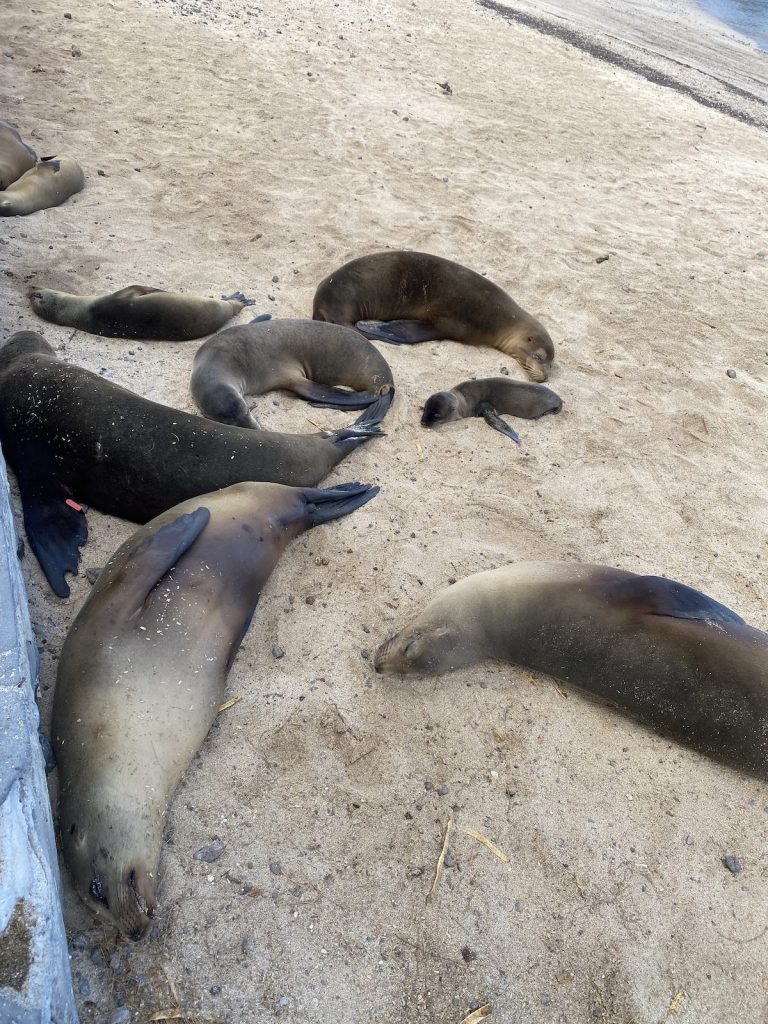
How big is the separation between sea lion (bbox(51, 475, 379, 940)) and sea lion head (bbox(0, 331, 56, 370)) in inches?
53.1

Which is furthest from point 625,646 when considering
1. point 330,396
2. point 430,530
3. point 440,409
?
point 330,396

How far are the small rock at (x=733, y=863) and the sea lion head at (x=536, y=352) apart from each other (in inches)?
117

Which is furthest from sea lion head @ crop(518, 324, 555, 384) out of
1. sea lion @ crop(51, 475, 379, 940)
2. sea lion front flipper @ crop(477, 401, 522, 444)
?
sea lion @ crop(51, 475, 379, 940)

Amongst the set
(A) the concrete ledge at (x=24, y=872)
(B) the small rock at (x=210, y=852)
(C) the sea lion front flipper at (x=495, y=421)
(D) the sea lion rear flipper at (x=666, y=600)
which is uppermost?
(D) the sea lion rear flipper at (x=666, y=600)

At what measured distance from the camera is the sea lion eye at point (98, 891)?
197 centimetres

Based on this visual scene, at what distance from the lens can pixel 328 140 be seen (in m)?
7.22

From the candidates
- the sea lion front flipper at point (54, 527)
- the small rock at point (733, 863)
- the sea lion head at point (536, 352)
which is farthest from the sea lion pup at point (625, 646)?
the sea lion head at point (536, 352)

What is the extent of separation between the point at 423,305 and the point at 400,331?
28 cm

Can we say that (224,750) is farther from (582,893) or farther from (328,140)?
(328,140)

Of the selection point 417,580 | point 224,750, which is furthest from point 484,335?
point 224,750

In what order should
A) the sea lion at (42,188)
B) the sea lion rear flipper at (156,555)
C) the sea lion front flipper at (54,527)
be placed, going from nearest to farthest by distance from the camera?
1. the sea lion rear flipper at (156,555)
2. the sea lion front flipper at (54,527)
3. the sea lion at (42,188)

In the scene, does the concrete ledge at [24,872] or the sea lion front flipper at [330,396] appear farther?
the sea lion front flipper at [330,396]

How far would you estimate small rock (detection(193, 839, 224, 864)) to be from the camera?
2.22 meters

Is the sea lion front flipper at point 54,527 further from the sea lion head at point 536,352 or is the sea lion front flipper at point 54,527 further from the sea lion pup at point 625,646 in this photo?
the sea lion head at point 536,352
